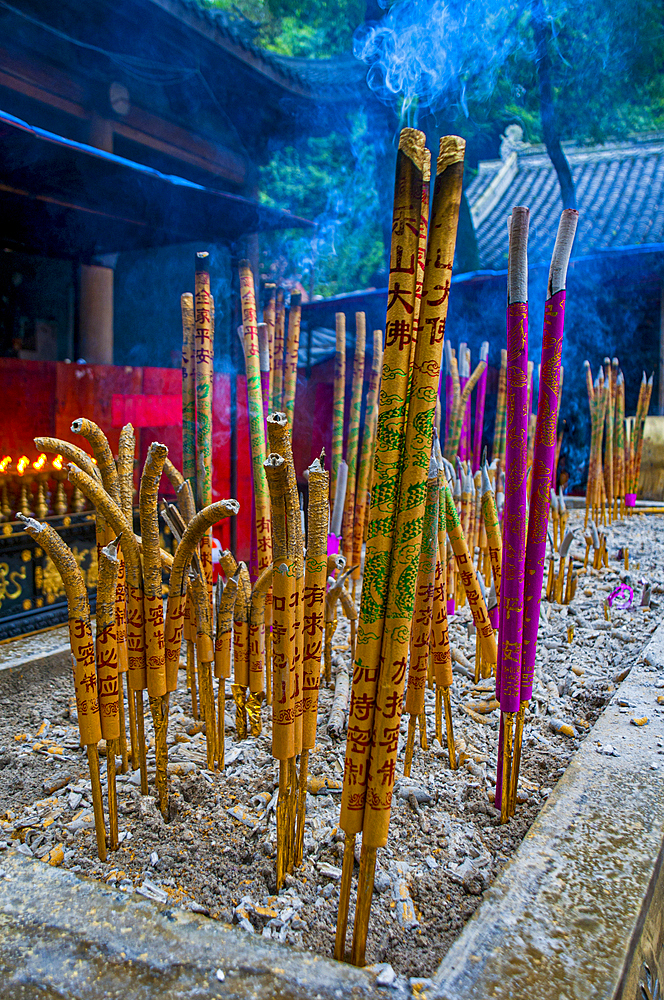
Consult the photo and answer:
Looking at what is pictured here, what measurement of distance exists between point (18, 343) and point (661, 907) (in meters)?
4.83

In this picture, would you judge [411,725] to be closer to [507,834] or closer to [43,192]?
[507,834]

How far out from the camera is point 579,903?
79 cm

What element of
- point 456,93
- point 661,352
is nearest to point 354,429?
point 456,93

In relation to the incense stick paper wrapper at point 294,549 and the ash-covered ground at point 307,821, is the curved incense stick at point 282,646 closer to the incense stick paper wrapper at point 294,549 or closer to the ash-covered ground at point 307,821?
the incense stick paper wrapper at point 294,549

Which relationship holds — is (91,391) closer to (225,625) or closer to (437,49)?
(225,625)

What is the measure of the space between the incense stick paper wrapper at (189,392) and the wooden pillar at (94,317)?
2754 mm

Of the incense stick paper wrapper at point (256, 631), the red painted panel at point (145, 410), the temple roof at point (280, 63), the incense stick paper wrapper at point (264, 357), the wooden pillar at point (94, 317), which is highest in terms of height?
the temple roof at point (280, 63)

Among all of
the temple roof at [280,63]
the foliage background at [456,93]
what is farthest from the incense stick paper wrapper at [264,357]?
the foliage background at [456,93]

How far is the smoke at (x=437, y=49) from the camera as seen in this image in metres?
3.78

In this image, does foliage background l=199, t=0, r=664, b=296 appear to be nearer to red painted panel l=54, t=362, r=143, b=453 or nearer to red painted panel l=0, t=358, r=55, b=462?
red painted panel l=54, t=362, r=143, b=453

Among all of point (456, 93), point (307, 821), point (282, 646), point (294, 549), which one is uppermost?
point (456, 93)

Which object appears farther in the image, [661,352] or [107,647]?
[661,352]

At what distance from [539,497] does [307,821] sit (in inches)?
27.0

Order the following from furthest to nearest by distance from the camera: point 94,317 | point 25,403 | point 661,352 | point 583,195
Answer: point 583,195 < point 661,352 < point 94,317 < point 25,403
